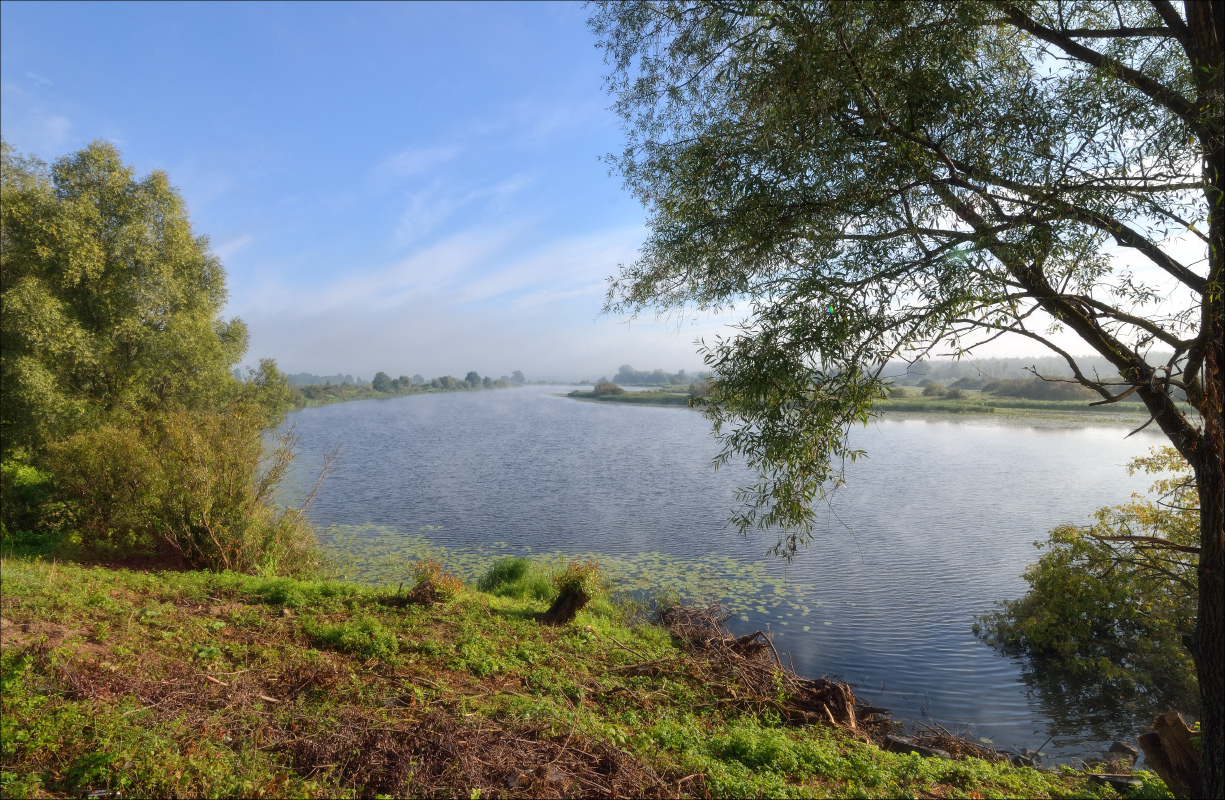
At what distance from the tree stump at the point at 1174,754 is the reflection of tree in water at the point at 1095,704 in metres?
3.55

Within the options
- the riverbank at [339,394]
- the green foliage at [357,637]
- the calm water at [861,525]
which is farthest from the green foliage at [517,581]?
the riverbank at [339,394]

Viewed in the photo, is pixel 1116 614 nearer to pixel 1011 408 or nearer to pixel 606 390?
pixel 1011 408

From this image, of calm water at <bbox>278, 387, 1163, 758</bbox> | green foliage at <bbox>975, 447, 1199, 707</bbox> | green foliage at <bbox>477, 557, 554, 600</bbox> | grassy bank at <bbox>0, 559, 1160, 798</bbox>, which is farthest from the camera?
green foliage at <bbox>477, 557, 554, 600</bbox>

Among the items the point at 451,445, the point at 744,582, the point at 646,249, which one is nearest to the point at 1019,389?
the point at 451,445

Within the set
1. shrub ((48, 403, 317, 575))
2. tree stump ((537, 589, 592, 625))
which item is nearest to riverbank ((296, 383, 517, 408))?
shrub ((48, 403, 317, 575))

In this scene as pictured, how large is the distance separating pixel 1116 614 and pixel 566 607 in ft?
33.0

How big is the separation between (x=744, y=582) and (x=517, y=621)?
7.13 m

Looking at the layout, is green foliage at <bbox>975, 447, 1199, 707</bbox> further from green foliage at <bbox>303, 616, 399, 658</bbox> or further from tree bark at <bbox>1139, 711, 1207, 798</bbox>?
green foliage at <bbox>303, 616, 399, 658</bbox>

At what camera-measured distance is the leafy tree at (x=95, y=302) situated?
15523 mm

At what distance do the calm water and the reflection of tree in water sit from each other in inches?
1.6

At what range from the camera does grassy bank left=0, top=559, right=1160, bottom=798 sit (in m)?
4.50

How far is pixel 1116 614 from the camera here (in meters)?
10.6

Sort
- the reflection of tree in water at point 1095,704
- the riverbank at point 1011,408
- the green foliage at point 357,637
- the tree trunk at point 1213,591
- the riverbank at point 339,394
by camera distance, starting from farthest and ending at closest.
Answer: the riverbank at point 339,394 < the riverbank at point 1011,408 < the reflection of tree in water at point 1095,704 < the green foliage at point 357,637 < the tree trunk at point 1213,591

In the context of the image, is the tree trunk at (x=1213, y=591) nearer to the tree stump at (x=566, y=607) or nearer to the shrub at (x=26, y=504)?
the tree stump at (x=566, y=607)
